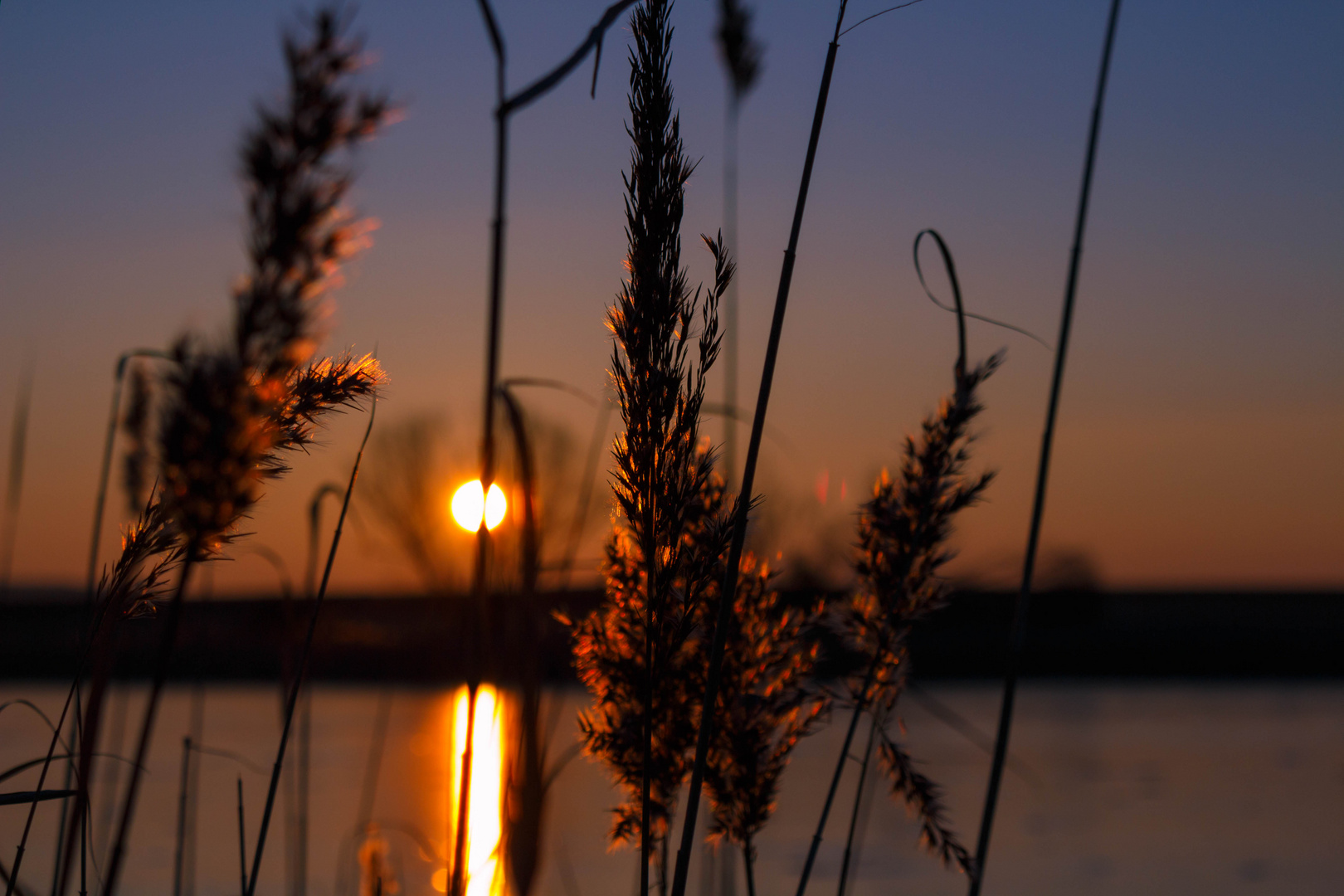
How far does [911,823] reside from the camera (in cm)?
945

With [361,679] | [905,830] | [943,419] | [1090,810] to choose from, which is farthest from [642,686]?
[361,679]

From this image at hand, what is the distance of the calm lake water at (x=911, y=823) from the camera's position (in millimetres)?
7203

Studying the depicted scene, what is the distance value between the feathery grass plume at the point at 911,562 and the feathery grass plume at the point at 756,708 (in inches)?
4.1

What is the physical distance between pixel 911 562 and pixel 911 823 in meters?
8.68

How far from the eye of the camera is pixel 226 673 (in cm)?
2594

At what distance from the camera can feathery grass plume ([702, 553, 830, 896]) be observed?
61.9 inches

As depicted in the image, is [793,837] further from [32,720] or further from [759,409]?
[32,720]

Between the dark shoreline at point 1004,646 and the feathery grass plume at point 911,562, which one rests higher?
the feathery grass plume at point 911,562

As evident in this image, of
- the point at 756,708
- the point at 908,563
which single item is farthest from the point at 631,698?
the point at 908,563

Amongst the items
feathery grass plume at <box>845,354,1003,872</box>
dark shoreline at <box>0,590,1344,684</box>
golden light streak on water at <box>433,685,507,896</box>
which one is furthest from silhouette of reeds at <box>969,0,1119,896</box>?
dark shoreline at <box>0,590,1344,684</box>

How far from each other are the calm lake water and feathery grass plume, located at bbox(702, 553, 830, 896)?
2.93ft

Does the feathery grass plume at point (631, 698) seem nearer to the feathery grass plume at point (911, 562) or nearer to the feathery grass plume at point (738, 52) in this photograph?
the feathery grass plume at point (911, 562)

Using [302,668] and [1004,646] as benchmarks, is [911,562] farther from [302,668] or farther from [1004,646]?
[1004,646]

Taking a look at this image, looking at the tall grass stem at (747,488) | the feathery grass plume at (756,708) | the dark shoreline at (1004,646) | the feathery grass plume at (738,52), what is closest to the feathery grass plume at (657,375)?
the tall grass stem at (747,488)
